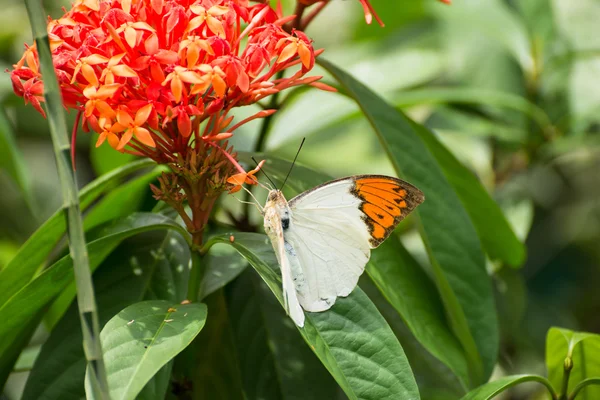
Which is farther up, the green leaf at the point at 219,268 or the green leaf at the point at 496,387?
the green leaf at the point at 219,268

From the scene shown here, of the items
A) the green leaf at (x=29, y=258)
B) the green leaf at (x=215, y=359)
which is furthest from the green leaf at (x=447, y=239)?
the green leaf at (x=29, y=258)

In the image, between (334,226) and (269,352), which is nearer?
(334,226)

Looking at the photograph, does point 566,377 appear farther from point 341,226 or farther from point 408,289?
point 341,226

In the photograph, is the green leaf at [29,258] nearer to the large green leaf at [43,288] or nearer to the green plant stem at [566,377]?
the large green leaf at [43,288]

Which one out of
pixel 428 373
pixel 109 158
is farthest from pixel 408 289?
pixel 109 158

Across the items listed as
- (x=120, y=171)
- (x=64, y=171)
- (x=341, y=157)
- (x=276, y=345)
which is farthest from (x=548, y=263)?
(x=64, y=171)

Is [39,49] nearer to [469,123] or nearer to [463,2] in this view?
[469,123]
